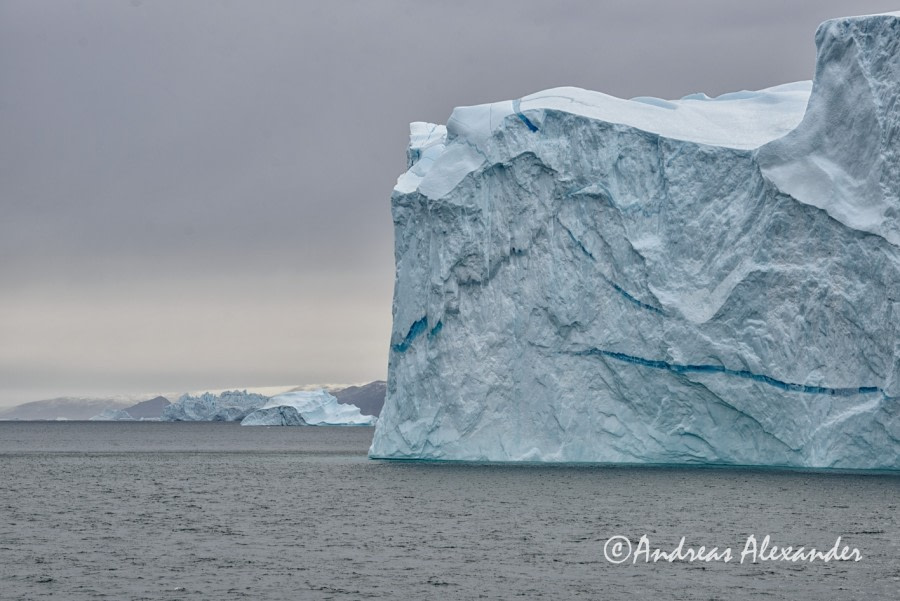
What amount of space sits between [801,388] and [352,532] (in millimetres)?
12636

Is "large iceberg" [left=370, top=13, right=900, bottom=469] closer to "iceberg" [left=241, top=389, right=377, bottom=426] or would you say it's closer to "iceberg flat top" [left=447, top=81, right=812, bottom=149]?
"iceberg flat top" [left=447, top=81, right=812, bottom=149]

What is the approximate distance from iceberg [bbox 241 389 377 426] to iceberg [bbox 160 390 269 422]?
1464cm

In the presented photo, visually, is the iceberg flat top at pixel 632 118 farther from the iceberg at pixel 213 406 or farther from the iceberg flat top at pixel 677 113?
the iceberg at pixel 213 406

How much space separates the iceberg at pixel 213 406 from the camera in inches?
3964

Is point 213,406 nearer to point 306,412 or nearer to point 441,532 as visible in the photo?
point 306,412

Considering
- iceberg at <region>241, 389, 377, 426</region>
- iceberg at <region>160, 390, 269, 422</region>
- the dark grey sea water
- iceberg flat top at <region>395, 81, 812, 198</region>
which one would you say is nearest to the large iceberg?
iceberg flat top at <region>395, 81, 812, 198</region>

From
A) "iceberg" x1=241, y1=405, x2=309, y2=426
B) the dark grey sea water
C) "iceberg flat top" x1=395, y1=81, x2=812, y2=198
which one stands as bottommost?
the dark grey sea water

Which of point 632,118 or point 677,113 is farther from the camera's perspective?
point 677,113

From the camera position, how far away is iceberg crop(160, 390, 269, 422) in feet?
330

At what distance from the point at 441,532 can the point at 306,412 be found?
2439 inches

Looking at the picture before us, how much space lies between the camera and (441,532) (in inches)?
863

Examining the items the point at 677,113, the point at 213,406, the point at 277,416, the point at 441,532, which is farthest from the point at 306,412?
the point at 441,532

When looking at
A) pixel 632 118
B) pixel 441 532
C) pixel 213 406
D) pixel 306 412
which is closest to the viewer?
pixel 441 532

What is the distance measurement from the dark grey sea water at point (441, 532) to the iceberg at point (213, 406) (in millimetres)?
64583
